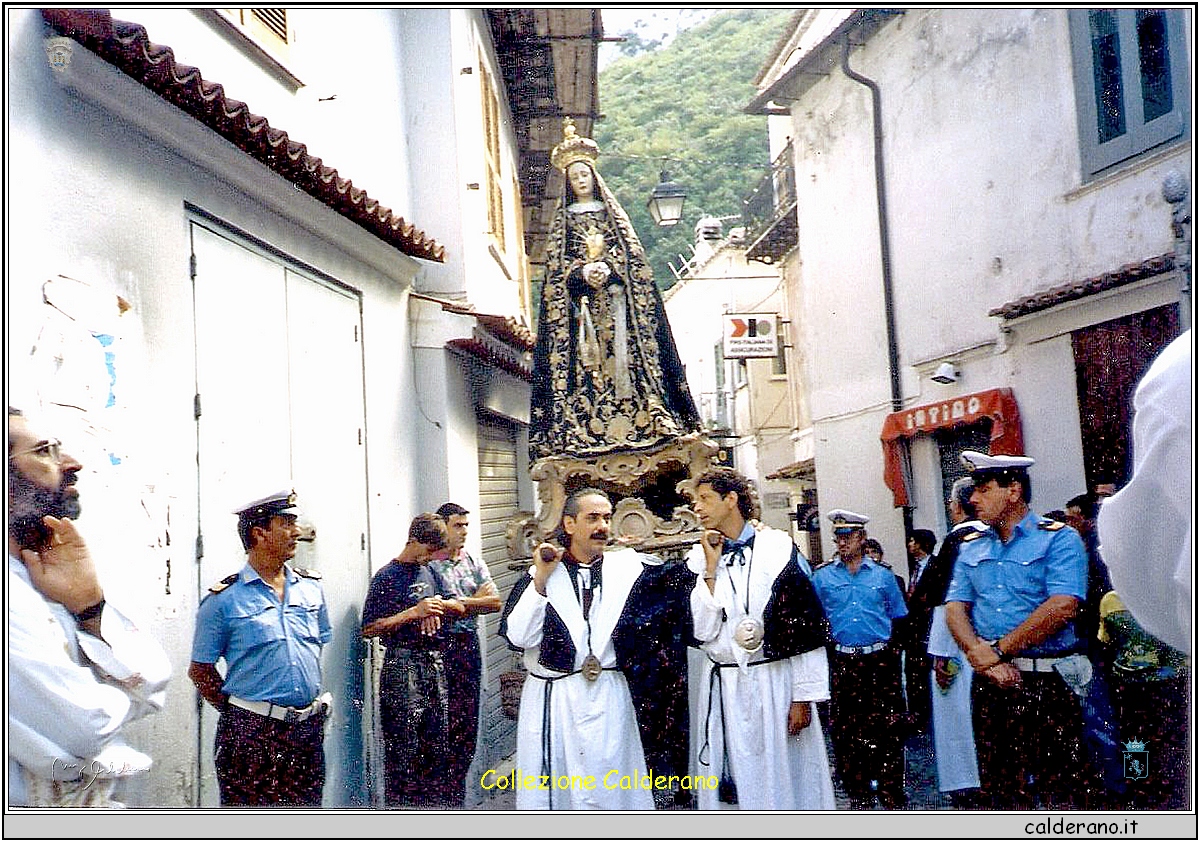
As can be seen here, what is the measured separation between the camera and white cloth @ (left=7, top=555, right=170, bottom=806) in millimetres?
3537

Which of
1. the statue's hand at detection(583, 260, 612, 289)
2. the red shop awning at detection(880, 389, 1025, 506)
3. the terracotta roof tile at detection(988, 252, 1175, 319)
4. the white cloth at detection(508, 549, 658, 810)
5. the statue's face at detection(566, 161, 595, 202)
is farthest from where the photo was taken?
the statue's hand at detection(583, 260, 612, 289)

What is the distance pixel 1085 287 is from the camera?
4.78 metres

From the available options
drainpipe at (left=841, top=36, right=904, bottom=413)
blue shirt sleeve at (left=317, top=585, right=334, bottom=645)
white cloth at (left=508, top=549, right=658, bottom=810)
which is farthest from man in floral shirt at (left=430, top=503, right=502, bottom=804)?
drainpipe at (left=841, top=36, right=904, bottom=413)

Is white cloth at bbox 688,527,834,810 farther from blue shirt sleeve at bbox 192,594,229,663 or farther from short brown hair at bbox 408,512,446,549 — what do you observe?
blue shirt sleeve at bbox 192,594,229,663

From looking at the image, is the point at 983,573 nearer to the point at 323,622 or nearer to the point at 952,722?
the point at 952,722

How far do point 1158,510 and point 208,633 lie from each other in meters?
2.95

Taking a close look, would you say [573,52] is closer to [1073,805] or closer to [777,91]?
[777,91]

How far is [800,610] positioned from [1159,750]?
1276mm

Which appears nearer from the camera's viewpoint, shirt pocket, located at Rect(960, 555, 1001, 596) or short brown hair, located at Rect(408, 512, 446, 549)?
shirt pocket, located at Rect(960, 555, 1001, 596)

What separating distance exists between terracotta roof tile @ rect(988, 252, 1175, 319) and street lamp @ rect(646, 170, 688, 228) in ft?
4.42

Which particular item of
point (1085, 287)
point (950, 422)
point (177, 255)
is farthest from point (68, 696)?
point (1085, 287)

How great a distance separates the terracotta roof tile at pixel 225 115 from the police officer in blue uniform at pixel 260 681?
128 cm
